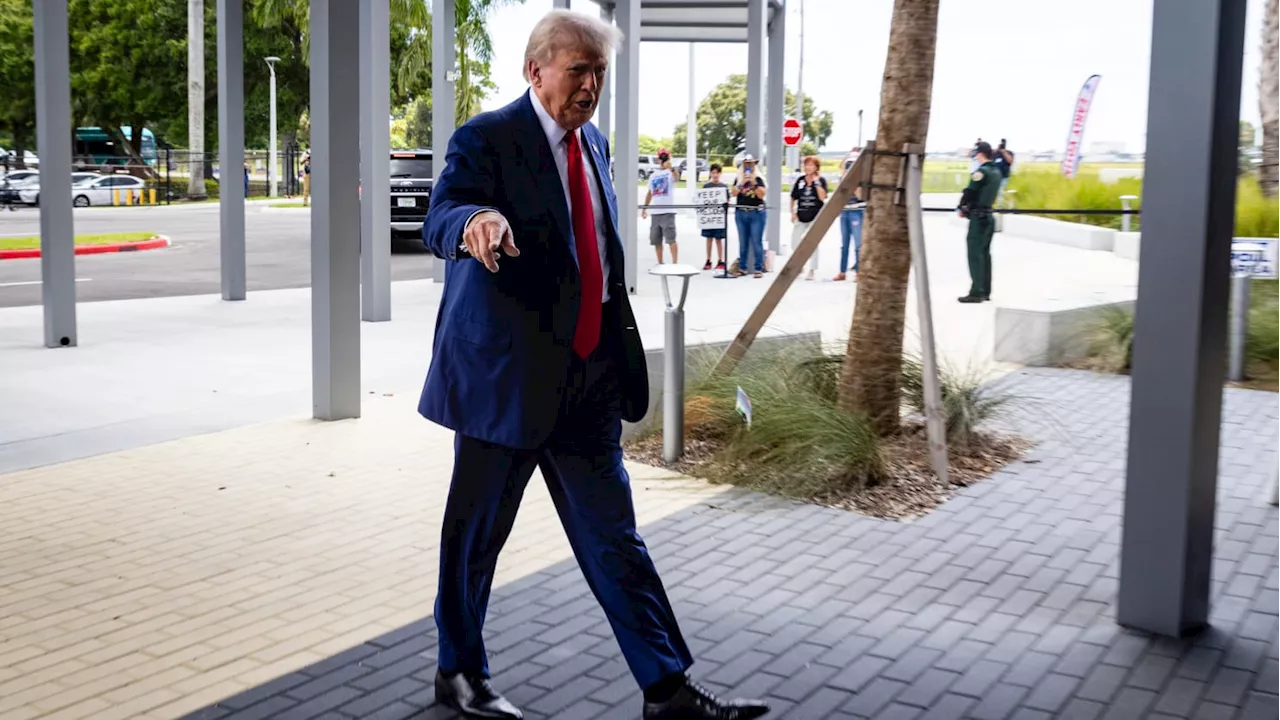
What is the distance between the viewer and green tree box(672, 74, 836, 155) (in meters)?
98.1

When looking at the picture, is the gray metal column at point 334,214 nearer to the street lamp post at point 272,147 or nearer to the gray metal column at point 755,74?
the gray metal column at point 755,74

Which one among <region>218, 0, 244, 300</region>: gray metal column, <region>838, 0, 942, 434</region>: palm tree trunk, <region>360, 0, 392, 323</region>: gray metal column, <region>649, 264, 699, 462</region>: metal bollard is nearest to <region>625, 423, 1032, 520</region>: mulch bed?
<region>649, 264, 699, 462</region>: metal bollard

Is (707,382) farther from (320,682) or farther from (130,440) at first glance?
(320,682)

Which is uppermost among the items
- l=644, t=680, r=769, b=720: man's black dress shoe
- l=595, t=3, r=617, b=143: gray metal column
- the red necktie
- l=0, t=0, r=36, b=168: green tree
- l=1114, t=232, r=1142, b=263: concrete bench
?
l=0, t=0, r=36, b=168: green tree

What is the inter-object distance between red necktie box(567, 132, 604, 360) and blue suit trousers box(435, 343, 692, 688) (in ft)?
0.23

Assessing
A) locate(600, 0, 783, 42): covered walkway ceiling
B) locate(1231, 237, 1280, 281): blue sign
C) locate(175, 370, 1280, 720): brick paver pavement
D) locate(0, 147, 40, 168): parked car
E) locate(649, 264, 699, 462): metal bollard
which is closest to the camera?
locate(175, 370, 1280, 720): brick paver pavement

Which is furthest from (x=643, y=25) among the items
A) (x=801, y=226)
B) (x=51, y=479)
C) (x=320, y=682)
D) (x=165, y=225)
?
(x=320, y=682)

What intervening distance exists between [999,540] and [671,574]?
5.34 feet

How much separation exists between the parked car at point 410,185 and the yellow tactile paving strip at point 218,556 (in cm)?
1642

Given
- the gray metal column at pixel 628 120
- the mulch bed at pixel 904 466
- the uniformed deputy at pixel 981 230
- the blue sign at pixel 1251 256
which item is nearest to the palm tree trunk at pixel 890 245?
the mulch bed at pixel 904 466

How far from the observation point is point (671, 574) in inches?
213

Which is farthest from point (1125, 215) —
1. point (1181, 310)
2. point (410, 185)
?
point (1181, 310)

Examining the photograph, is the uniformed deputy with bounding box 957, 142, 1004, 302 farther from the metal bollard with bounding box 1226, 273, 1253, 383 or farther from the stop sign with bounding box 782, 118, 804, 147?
the stop sign with bounding box 782, 118, 804, 147

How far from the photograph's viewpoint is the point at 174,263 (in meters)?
22.3
